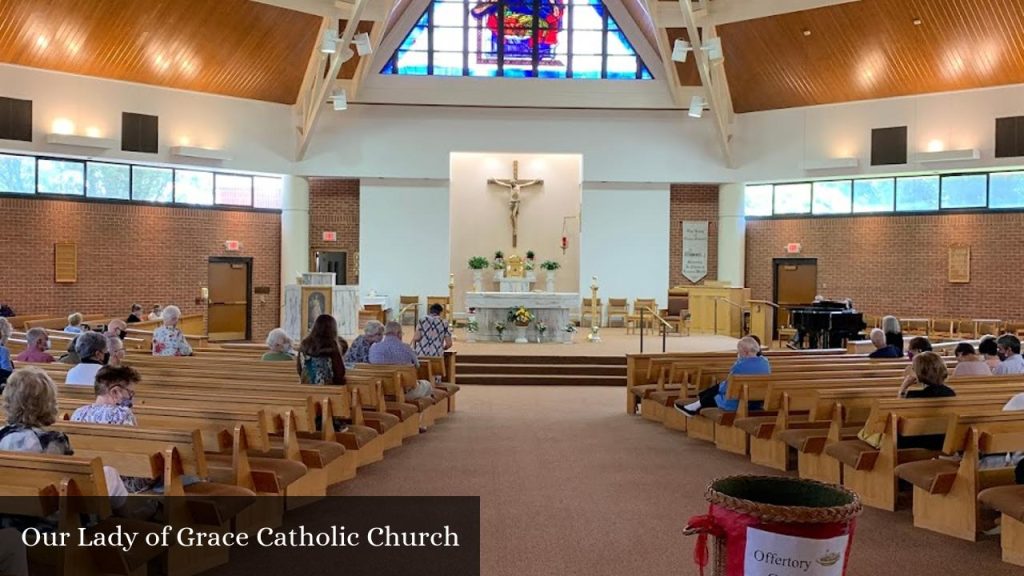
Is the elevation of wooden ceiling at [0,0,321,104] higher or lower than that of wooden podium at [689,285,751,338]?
higher

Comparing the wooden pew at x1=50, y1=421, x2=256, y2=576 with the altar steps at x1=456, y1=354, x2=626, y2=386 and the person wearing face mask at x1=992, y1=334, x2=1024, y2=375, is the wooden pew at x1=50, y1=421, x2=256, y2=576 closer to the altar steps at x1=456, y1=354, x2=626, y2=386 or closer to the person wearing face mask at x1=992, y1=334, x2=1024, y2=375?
the person wearing face mask at x1=992, y1=334, x2=1024, y2=375

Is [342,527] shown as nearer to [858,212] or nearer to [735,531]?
[735,531]

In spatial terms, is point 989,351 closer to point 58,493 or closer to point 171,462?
point 171,462

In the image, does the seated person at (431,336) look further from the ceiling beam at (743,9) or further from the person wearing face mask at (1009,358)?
the ceiling beam at (743,9)

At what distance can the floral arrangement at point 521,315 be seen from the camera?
15.2 metres

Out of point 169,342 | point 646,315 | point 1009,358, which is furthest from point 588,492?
point 646,315

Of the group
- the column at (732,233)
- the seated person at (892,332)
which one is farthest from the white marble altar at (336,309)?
the seated person at (892,332)

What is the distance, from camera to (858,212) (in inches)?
687

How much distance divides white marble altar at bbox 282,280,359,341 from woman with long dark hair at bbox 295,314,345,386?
887cm

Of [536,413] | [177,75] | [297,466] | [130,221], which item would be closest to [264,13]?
[177,75]

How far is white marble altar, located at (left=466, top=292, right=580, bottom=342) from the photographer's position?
15281 millimetres

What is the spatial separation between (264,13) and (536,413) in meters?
9.51

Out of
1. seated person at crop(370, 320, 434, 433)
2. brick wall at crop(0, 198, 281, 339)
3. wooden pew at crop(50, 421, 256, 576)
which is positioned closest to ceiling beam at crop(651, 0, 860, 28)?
brick wall at crop(0, 198, 281, 339)

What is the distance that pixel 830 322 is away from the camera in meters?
12.7
